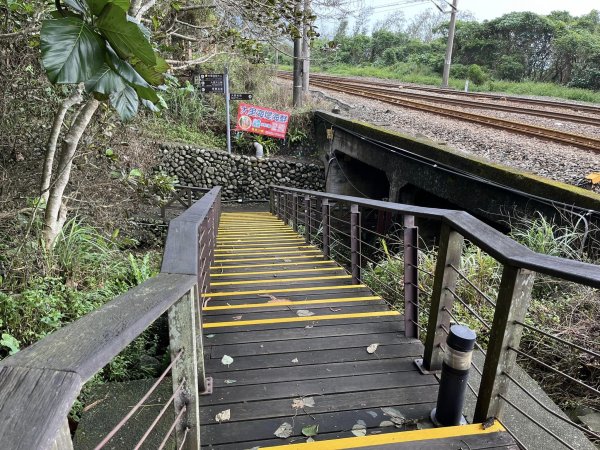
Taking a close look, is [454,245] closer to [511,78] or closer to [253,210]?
[253,210]

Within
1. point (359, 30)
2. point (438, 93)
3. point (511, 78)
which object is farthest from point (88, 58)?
point (359, 30)

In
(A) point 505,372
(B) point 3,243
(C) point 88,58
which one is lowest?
(B) point 3,243

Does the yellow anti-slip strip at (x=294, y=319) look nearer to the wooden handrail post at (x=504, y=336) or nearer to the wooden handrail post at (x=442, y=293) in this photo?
the wooden handrail post at (x=442, y=293)

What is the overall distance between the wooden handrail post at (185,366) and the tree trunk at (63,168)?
2991 mm

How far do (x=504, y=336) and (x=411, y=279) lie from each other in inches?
38.3

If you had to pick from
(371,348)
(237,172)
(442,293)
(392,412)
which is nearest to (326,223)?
(371,348)

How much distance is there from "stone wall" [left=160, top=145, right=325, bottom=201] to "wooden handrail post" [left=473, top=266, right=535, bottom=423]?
39.2 ft

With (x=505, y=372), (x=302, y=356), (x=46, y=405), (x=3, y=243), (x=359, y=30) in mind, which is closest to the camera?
(x=46, y=405)

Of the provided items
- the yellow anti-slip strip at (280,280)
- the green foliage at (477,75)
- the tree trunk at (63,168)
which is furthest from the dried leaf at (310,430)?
the green foliage at (477,75)

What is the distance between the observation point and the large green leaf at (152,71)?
44.1 inches

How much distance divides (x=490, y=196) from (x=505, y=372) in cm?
467

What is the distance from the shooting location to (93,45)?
946 mm

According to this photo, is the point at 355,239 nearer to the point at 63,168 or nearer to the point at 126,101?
the point at 126,101

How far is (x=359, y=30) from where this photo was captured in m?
41.0
